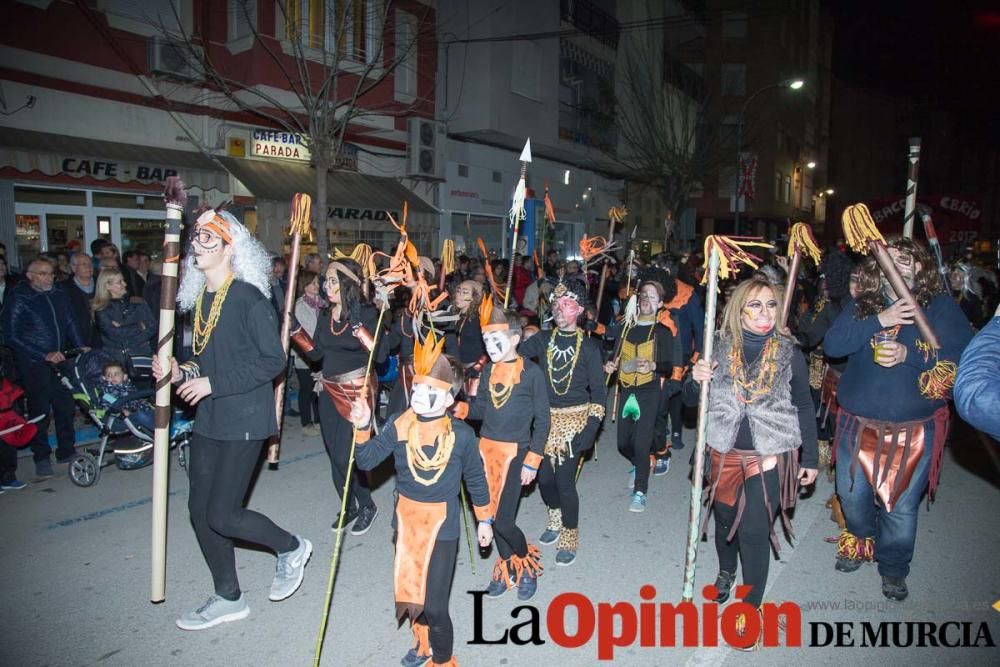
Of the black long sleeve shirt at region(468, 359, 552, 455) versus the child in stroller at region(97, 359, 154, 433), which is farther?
the child in stroller at region(97, 359, 154, 433)

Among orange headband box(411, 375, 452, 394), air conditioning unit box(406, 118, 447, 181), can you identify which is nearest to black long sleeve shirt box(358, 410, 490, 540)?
orange headband box(411, 375, 452, 394)

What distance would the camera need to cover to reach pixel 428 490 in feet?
11.1

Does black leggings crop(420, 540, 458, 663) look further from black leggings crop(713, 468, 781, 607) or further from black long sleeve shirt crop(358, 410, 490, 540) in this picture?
black leggings crop(713, 468, 781, 607)

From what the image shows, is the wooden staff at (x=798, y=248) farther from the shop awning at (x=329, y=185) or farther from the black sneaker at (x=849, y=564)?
the shop awning at (x=329, y=185)

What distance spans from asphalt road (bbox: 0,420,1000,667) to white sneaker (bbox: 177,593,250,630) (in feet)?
0.15

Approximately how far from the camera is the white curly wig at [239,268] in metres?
3.89

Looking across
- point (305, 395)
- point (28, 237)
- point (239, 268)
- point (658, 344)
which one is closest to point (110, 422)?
point (305, 395)

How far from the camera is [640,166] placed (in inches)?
1089

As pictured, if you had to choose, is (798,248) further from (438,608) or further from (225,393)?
(225,393)

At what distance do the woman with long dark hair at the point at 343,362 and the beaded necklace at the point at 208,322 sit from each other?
1.24 meters

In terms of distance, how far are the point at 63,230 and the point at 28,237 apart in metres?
0.61

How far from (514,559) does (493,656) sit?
70 centimetres

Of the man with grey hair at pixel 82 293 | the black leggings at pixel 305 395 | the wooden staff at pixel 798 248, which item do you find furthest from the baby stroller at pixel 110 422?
the wooden staff at pixel 798 248

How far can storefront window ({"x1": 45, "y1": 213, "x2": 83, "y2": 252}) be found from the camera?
12.1 m
